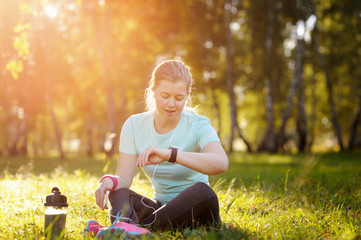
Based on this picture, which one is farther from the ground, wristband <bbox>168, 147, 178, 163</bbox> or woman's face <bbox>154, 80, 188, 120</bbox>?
woman's face <bbox>154, 80, 188, 120</bbox>

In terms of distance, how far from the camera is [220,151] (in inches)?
146

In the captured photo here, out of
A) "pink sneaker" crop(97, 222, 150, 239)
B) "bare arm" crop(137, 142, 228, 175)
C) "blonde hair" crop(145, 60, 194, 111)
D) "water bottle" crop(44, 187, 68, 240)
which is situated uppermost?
"blonde hair" crop(145, 60, 194, 111)

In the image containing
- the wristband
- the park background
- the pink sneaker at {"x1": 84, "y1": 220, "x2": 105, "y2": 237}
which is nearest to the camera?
the wristband

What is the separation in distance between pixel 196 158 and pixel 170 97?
2.30 ft

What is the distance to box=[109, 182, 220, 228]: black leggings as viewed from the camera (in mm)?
3672

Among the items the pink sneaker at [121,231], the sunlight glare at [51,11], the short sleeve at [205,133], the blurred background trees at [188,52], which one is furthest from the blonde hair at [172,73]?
the sunlight glare at [51,11]

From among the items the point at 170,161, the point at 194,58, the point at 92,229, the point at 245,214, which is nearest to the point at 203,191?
the point at 170,161

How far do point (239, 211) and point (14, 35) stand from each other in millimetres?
5481

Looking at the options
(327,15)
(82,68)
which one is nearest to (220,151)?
(327,15)

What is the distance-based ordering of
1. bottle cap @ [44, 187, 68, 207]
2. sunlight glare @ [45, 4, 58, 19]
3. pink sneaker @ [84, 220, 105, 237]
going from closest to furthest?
bottle cap @ [44, 187, 68, 207]
pink sneaker @ [84, 220, 105, 237]
sunlight glare @ [45, 4, 58, 19]

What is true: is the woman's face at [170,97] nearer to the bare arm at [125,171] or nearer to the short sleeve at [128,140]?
the short sleeve at [128,140]

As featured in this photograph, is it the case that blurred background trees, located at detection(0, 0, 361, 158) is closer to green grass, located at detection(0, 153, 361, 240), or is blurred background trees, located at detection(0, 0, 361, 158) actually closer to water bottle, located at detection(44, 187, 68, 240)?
green grass, located at detection(0, 153, 361, 240)

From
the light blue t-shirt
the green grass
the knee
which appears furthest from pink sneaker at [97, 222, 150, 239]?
the light blue t-shirt

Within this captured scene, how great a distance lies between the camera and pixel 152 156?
3406 mm
